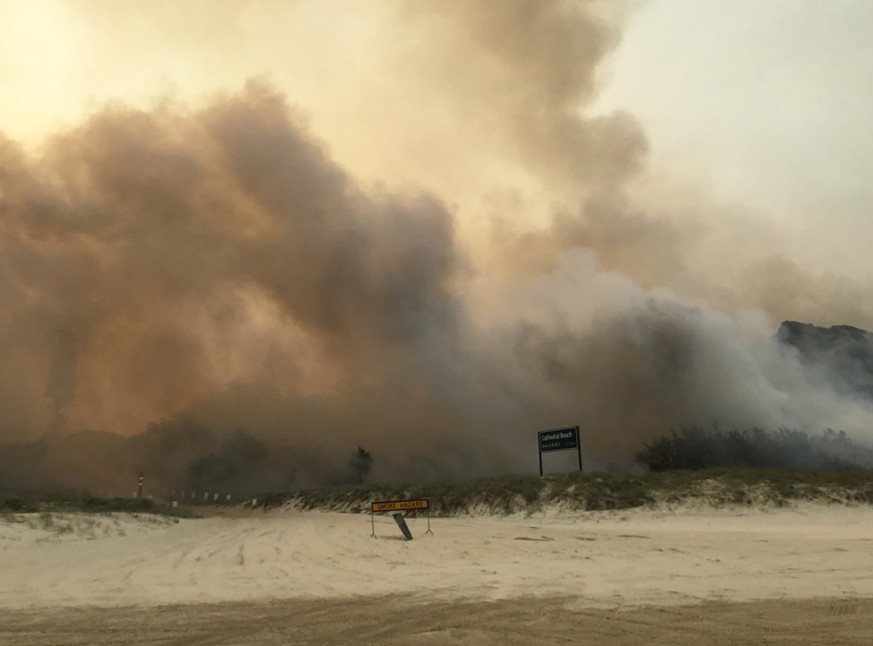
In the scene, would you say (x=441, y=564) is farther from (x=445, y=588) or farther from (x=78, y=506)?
(x=78, y=506)

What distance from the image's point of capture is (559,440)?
158 feet

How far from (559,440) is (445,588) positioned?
124ft

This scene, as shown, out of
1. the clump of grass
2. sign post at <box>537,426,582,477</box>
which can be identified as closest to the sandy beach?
the clump of grass

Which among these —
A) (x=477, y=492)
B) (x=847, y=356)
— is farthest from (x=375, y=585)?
(x=847, y=356)

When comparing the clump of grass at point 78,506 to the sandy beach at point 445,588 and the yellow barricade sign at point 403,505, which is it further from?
the yellow barricade sign at point 403,505

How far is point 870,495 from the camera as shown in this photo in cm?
3161

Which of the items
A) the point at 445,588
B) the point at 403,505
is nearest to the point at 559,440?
the point at 403,505

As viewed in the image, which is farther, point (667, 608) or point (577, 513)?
point (577, 513)

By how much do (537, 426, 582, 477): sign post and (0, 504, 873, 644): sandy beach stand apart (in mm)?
23799

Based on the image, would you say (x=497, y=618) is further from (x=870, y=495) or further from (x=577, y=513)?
(x=870, y=495)

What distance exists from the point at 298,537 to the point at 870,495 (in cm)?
2974

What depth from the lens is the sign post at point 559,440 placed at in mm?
47344

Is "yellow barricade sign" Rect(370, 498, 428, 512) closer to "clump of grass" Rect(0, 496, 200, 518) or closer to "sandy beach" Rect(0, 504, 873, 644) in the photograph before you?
"sandy beach" Rect(0, 504, 873, 644)

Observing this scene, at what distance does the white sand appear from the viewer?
37.5ft
